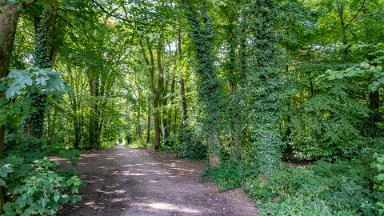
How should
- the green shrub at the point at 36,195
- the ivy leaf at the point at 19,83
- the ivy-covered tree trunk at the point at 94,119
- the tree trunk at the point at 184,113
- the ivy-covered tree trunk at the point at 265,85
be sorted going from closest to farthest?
the ivy leaf at the point at 19,83 → the green shrub at the point at 36,195 → the ivy-covered tree trunk at the point at 265,85 → the tree trunk at the point at 184,113 → the ivy-covered tree trunk at the point at 94,119

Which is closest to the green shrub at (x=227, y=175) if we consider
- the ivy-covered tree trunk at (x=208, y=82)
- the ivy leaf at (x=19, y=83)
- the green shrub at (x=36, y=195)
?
the ivy-covered tree trunk at (x=208, y=82)

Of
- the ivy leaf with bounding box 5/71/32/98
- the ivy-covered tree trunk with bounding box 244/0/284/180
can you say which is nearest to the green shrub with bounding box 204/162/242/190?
the ivy-covered tree trunk with bounding box 244/0/284/180

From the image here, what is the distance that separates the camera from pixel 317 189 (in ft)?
18.3

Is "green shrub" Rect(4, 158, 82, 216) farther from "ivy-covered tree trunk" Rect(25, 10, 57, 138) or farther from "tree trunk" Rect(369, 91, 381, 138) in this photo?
"tree trunk" Rect(369, 91, 381, 138)

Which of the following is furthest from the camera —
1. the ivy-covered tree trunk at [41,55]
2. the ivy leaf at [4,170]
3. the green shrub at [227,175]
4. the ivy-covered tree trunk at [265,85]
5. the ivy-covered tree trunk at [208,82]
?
the ivy-covered tree trunk at [208,82]

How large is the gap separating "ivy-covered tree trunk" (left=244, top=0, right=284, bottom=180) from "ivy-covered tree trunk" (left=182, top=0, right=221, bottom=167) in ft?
5.68

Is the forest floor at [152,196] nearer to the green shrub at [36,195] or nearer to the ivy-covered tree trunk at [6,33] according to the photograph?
the green shrub at [36,195]

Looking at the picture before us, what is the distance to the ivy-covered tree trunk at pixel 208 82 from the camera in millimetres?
8784

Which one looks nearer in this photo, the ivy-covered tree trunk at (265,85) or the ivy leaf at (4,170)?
the ivy leaf at (4,170)

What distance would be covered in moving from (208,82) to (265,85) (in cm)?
233

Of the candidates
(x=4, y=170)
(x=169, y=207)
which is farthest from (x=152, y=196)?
(x=4, y=170)

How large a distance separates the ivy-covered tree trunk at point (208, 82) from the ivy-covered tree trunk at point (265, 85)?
173cm

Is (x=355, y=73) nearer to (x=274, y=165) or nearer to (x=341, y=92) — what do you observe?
(x=274, y=165)

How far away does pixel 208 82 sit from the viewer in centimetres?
878
